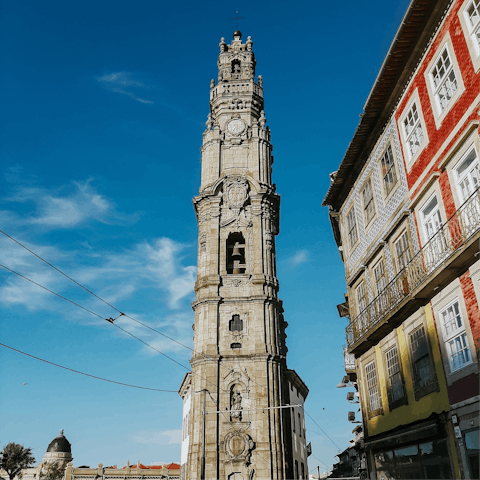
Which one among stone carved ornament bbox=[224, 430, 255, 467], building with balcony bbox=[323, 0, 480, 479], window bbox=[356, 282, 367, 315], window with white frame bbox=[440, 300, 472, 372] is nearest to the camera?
building with balcony bbox=[323, 0, 480, 479]

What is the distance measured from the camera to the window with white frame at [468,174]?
11.3 m

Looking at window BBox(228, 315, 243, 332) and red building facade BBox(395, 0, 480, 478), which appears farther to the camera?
window BBox(228, 315, 243, 332)

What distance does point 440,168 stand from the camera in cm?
1273

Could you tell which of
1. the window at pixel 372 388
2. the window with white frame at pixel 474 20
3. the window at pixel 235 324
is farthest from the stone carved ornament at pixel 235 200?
the window with white frame at pixel 474 20

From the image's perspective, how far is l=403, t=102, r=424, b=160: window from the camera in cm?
1439

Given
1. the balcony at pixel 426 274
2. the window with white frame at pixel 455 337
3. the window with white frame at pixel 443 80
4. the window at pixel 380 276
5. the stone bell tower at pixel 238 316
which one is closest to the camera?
the balcony at pixel 426 274

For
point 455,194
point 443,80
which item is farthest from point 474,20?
point 455,194

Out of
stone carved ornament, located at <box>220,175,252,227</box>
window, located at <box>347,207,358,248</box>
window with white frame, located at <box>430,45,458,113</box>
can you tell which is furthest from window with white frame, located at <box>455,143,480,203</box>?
stone carved ornament, located at <box>220,175,252,227</box>

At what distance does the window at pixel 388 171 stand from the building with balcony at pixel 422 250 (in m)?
0.07

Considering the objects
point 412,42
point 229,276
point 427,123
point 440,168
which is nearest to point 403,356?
point 440,168

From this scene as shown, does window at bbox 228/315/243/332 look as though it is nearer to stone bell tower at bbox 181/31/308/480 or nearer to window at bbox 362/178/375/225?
stone bell tower at bbox 181/31/308/480

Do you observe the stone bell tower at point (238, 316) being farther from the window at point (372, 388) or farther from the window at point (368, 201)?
the window at point (368, 201)

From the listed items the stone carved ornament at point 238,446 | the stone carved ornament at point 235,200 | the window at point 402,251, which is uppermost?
the stone carved ornament at point 235,200

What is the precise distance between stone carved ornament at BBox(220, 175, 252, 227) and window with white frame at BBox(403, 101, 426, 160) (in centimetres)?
2429
